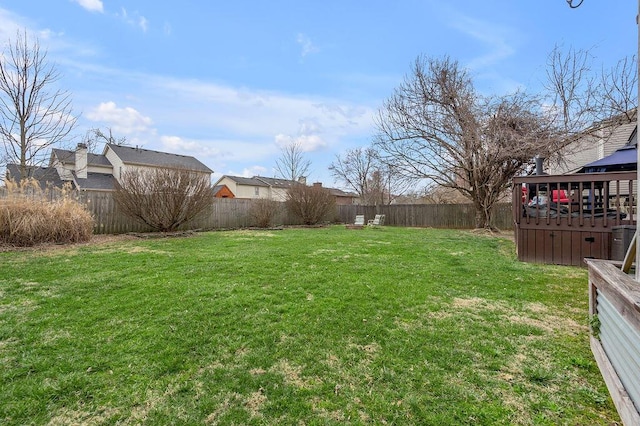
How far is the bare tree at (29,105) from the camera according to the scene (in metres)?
8.70

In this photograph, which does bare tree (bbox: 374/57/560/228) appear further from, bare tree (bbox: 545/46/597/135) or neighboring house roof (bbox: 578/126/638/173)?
neighboring house roof (bbox: 578/126/638/173)

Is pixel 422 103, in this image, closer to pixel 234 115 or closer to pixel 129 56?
pixel 234 115

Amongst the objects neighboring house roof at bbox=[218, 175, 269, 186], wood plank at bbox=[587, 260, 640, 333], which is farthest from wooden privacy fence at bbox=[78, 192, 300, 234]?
neighboring house roof at bbox=[218, 175, 269, 186]

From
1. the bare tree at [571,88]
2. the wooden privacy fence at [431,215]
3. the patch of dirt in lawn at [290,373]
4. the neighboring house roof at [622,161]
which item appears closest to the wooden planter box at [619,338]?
the patch of dirt in lawn at [290,373]

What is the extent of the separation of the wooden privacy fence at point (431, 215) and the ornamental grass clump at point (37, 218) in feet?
44.6

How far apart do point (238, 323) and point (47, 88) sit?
35.7 ft

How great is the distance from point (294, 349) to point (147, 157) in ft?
86.5

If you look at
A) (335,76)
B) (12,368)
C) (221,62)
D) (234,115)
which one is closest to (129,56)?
(221,62)

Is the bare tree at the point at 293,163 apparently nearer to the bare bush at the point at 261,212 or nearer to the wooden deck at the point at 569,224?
the bare bush at the point at 261,212

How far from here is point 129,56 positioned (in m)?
9.17

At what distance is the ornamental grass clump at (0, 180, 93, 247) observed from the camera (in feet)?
22.5

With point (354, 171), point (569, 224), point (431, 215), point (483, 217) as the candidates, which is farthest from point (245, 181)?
point (569, 224)

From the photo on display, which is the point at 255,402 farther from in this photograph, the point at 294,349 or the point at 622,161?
the point at 622,161

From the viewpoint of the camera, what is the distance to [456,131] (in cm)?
1276
